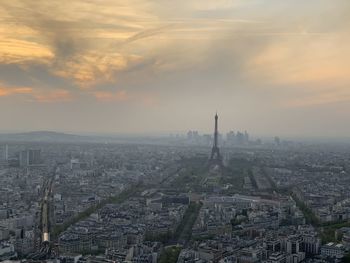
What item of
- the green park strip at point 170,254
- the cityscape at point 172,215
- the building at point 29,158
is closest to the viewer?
the green park strip at point 170,254

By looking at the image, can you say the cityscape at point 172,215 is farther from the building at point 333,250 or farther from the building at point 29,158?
the building at point 29,158

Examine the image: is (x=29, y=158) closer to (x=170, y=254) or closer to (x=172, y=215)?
(x=172, y=215)

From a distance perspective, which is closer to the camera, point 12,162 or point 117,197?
point 117,197

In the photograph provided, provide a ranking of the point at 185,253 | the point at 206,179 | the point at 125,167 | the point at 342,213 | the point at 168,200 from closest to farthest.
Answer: the point at 185,253, the point at 342,213, the point at 168,200, the point at 206,179, the point at 125,167

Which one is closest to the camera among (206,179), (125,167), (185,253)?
(185,253)

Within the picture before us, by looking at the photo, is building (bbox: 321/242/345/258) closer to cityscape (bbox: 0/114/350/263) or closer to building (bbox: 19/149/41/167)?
cityscape (bbox: 0/114/350/263)

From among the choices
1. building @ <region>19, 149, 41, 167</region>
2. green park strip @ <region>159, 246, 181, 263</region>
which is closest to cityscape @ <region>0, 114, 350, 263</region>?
green park strip @ <region>159, 246, 181, 263</region>

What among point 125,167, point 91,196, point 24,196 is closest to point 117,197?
point 91,196

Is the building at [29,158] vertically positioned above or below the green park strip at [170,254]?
above

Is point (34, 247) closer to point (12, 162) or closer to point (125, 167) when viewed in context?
point (125, 167)

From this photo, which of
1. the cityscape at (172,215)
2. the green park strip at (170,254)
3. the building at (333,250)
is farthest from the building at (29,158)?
the building at (333,250)

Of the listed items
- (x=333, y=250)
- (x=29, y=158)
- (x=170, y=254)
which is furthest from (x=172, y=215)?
(x=29, y=158)
